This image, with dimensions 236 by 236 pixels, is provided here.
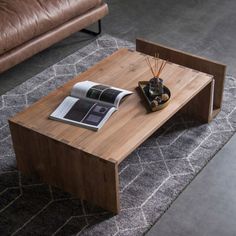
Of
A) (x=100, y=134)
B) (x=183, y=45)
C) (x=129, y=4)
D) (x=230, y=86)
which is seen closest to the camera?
(x=100, y=134)

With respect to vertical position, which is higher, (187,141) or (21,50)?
(21,50)

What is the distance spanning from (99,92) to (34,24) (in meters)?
1.07

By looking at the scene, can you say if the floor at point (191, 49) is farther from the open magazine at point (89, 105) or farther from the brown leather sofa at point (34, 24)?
the open magazine at point (89, 105)

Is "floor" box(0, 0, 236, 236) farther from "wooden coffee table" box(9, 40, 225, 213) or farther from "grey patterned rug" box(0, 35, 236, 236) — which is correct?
"wooden coffee table" box(9, 40, 225, 213)

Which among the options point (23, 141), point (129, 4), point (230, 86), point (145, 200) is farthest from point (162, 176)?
point (129, 4)

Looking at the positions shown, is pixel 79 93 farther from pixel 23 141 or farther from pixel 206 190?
pixel 206 190

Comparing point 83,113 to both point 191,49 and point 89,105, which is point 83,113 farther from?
point 191,49

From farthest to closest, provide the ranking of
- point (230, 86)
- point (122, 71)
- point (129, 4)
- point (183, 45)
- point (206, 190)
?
point (129, 4), point (183, 45), point (230, 86), point (122, 71), point (206, 190)

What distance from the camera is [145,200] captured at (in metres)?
2.56

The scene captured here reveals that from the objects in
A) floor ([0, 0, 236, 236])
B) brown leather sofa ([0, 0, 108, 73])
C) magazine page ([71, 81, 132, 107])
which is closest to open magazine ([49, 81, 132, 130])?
magazine page ([71, 81, 132, 107])

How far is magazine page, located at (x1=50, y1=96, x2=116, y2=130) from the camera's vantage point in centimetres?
250

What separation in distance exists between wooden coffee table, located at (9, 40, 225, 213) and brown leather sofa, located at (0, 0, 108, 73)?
0.72m

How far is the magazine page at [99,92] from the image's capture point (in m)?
2.60

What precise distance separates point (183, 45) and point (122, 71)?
118 cm
